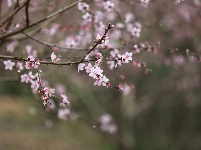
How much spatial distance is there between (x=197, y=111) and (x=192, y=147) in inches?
46.1

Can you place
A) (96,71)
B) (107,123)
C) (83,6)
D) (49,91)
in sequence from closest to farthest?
(96,71), (49,91), (83,6), (107,123)

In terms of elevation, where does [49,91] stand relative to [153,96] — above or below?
below

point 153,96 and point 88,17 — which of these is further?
point 153,96

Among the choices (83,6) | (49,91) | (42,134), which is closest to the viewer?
(49,91)

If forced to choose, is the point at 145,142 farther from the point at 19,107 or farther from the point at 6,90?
the point at 6,90

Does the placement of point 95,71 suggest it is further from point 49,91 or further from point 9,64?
point 9,64

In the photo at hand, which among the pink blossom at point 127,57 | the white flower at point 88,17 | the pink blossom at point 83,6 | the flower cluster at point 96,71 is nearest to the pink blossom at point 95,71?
the flower cluster at point 96,71

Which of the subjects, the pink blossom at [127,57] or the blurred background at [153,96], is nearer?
the pink blossom at [127,57]

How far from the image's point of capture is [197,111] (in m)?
11.8

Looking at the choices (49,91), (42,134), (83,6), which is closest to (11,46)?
(83,6)

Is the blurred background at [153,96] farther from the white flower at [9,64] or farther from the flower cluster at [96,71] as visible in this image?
the flower cluster at [96,71]

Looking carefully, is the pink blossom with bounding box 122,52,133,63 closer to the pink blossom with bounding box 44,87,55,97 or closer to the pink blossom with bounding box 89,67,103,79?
the pink blossom with bounding box 89,67,103,79

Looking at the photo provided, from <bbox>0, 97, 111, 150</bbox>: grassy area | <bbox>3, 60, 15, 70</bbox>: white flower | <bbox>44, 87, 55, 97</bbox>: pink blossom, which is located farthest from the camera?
<bbox>0, 97, 111, 150</bbox>: grassy area

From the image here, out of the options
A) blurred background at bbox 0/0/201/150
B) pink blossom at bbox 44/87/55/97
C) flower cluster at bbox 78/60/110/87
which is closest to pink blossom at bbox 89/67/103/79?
flower cluster at bbox 78/60/110/87
